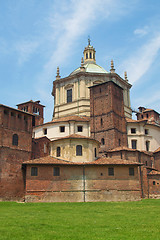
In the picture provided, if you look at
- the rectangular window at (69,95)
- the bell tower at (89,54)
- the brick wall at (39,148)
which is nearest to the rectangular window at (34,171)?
the brick wall at (39,148)

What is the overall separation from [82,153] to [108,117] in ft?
34.7

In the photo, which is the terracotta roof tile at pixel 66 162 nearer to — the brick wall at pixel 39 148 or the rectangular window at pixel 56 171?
the rectangular window at pixel 56 171

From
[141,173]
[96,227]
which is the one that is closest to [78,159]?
[141,173]

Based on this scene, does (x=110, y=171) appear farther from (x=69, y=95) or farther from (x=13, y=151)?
(x=69, y=95)

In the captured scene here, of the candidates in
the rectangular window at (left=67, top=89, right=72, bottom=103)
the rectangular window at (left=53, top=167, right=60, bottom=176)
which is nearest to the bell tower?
the rectangular window at (left=67, top=89, right=72, bottom=103)

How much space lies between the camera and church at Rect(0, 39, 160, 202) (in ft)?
100

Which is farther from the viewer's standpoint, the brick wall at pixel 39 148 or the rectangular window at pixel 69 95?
the rectangular window at pixel 69 95

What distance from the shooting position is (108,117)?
41812mm

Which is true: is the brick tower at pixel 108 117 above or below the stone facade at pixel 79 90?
below

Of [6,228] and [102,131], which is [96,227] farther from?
[102,131]

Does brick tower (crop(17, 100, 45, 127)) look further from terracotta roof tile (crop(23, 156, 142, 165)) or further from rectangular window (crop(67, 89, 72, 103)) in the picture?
terracotta roof tile (crop(23, 156, 142, 165))

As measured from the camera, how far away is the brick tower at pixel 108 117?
40656 millimetres

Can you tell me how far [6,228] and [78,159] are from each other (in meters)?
21.0

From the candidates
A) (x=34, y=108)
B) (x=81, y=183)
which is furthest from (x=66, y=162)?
(x=34, y=108)
